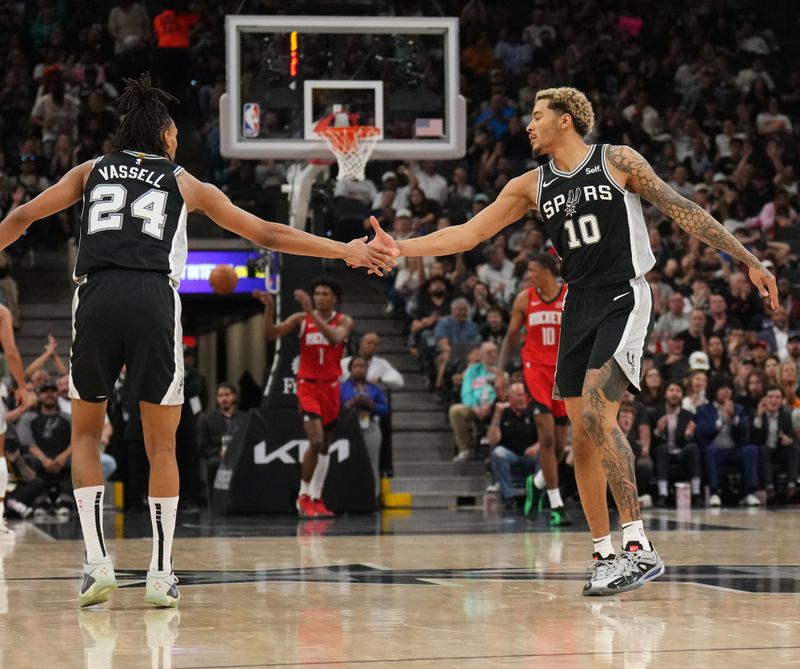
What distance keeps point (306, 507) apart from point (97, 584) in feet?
23.1

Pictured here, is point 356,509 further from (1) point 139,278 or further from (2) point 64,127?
(2) point 64,127

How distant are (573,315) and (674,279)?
11.7 meters

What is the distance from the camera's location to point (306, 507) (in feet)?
41.6

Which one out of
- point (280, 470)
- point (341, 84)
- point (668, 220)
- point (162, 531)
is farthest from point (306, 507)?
point (668, 220)

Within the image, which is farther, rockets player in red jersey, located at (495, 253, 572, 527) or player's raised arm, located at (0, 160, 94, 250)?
rockets player in red jersey, located at (495, 253, 572, 527)

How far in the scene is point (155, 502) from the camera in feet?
19.3

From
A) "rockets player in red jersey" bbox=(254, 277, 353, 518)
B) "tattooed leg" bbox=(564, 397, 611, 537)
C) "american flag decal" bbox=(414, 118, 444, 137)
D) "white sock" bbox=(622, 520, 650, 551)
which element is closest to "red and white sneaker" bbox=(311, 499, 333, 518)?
"rockets player in red jersey" bbox=(254, 277, 353, 518)

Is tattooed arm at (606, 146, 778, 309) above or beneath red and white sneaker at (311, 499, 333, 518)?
above

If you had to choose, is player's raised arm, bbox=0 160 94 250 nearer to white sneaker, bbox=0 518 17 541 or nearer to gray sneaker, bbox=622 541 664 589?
gray sneaker, bbox=622 541 664 589

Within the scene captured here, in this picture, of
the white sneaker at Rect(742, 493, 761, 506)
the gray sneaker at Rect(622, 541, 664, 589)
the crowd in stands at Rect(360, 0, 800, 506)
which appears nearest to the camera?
the gray sneaker at Rect(622, 541, 664, 589)

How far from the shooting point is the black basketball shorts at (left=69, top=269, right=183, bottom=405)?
574 centimetres

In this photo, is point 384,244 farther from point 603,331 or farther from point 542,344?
point 542,344

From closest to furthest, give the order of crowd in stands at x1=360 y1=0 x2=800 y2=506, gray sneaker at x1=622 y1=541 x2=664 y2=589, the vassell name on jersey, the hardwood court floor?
1. the hardwood court floor
2. the vassell name on jersey
3. gray sneaker at x1=622 y1=541 x2=664 y2=589
4. crowd in stands at x1=360 y1=0 x2=800 y2=506

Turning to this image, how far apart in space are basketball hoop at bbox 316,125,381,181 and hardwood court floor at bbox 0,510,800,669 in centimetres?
419
